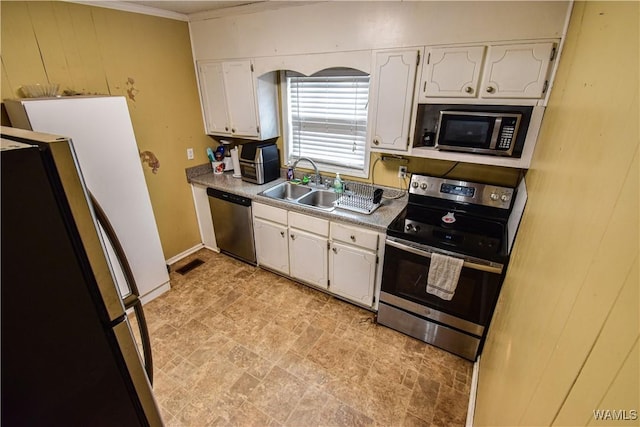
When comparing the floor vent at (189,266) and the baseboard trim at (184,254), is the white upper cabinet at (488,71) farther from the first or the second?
the baseboard trim at (184,254)

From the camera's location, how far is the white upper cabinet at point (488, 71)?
5.15ft

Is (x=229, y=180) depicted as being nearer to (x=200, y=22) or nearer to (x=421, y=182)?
(x=200, y=22)

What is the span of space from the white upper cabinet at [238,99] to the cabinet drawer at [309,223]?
95cm

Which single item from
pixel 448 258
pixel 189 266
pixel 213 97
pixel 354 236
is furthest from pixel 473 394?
pixel 213 97

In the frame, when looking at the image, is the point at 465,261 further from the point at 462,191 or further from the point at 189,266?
the point at 189,266

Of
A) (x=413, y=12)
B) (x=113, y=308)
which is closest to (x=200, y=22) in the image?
(x=413, y=12)

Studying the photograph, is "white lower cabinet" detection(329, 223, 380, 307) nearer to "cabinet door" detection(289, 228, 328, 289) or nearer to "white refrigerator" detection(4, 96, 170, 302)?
"cabinet door" detection(289, 228, 328, 289)

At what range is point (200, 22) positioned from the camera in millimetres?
2717

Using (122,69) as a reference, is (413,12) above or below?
above

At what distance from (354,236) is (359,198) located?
0.40m

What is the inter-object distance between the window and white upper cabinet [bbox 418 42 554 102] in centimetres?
75

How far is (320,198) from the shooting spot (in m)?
2.84

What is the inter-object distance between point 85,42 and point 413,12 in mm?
2452

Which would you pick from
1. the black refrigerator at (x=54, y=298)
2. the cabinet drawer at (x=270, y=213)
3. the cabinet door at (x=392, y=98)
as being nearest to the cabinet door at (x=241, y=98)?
the cabinet drawer at (x=270, y=213)
